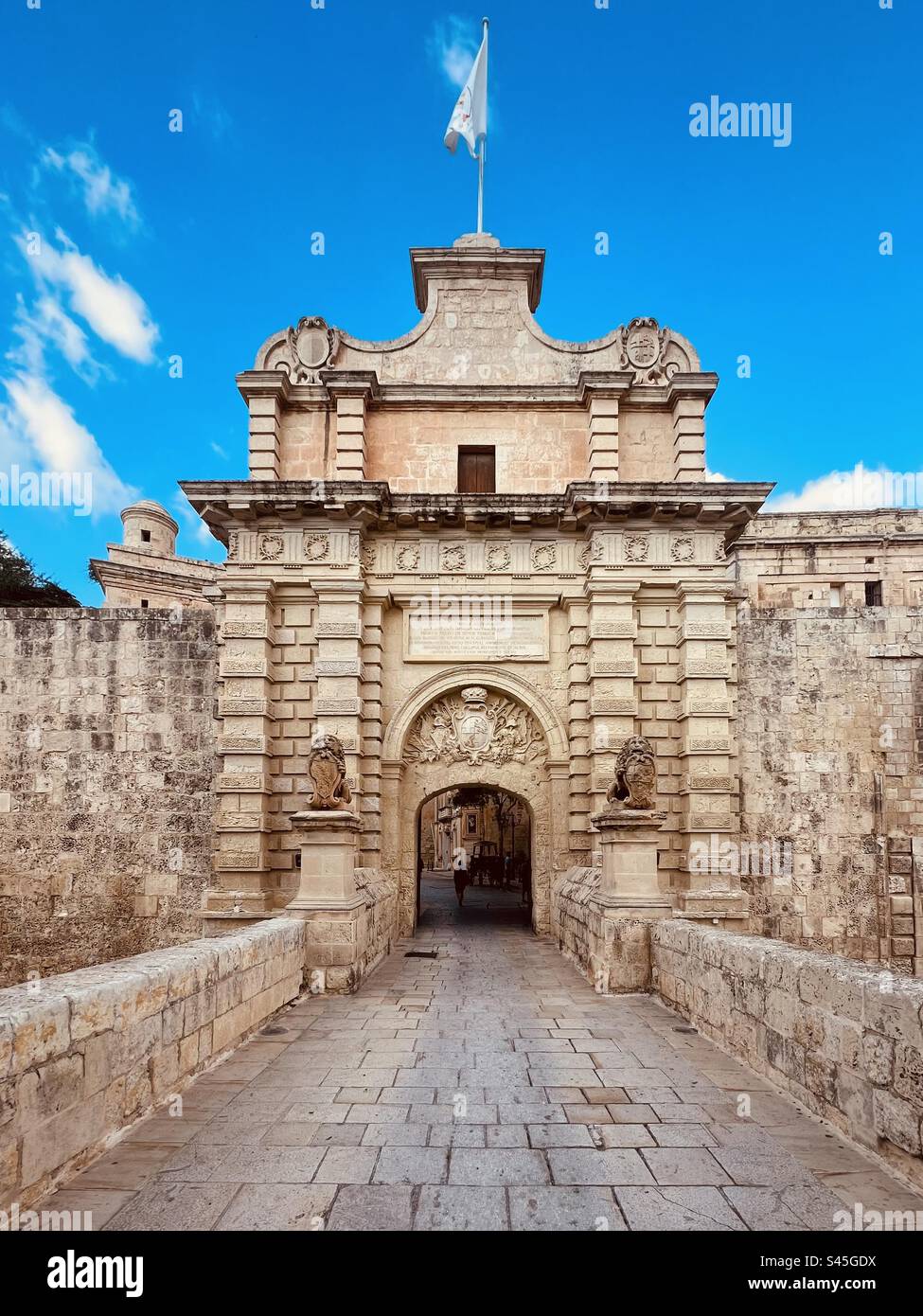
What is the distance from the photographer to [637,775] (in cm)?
916

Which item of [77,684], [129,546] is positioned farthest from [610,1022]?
[129,546]

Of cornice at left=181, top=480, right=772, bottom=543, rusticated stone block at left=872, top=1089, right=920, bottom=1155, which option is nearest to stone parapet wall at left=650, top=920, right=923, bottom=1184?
rusticated stone block at left=872, top=1089, right=920, bottom=1155

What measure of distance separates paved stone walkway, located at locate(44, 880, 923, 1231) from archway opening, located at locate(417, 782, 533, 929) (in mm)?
7220

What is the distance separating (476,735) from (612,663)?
98.6 inches

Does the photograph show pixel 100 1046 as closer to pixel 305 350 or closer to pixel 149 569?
pixel 305 350

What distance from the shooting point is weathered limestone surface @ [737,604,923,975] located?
13227mm

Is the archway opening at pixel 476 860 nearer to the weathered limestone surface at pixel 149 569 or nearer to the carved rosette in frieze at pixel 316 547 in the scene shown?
the carved rosette in frieze at pixel 316 547

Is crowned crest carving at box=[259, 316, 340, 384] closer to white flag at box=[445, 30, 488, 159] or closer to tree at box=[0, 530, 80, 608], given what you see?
white flag at box=[445, 30, 488, 159]

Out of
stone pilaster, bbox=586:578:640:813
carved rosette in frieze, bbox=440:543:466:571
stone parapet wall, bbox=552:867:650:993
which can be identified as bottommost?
stone parapet wall, bbox=552:867:650:993

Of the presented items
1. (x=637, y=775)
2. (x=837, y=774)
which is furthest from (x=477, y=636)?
(x=837, y=774)

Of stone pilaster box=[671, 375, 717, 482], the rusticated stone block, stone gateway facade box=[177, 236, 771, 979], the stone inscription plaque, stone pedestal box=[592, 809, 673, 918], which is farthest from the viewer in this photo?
the stone inscription plaque

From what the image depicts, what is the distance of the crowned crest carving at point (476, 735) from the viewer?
13297 mm
